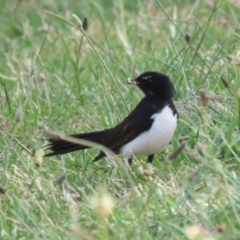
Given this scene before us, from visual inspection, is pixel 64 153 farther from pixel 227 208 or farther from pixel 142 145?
pixel 227 208

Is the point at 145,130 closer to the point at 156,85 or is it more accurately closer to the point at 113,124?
the point at 156,85

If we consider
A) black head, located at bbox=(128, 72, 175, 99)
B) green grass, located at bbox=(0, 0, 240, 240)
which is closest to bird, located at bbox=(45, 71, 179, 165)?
black head, located at bbox=(128, 72, 175, 99)

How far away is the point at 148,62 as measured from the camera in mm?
8297

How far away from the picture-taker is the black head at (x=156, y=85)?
6.21 m

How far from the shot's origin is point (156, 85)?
6266 millimetres

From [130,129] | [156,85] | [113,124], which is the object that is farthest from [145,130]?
[113,124]

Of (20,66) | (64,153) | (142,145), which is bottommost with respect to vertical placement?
(20,66)

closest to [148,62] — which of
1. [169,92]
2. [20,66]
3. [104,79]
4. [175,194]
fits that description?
[104,79]

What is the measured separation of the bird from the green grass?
11 centimetres

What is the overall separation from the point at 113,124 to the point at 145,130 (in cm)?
76

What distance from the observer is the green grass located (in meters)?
4.72

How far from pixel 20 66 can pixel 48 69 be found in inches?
10.7

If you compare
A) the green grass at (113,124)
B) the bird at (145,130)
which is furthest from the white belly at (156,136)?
the green grass at (113,124)

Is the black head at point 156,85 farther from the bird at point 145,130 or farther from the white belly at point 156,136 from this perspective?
the white belly at point 156,136
